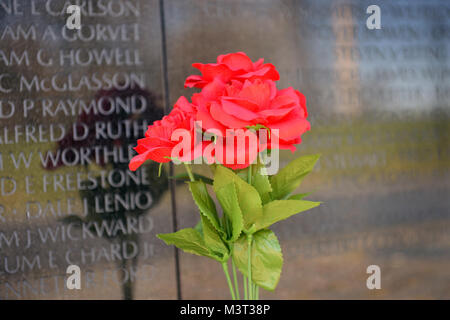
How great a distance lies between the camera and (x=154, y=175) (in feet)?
6.05

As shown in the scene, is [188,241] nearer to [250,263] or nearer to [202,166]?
[250,263]

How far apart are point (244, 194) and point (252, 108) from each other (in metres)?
0.13

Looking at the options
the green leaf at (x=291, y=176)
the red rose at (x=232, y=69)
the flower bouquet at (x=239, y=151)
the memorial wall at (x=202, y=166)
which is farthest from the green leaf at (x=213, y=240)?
the memorial wall at (x=202, y=166)

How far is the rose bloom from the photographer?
0.55m

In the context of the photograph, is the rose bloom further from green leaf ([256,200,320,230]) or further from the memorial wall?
the memorial wall

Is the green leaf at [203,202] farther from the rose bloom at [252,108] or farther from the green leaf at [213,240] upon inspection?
the rose bloom at [252,108]

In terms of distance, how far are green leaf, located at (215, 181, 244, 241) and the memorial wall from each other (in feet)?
4.11

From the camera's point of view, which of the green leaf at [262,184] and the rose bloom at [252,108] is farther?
the green leaf at [262,184]

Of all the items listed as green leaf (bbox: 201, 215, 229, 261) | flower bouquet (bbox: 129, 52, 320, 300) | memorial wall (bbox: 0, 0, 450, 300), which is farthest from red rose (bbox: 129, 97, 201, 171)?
memorial wall (bbox: 0, 0, 450, 300)

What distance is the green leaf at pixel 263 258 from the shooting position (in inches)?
25.3

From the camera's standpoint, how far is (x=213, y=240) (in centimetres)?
65

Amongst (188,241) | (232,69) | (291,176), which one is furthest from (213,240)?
(232,69)
